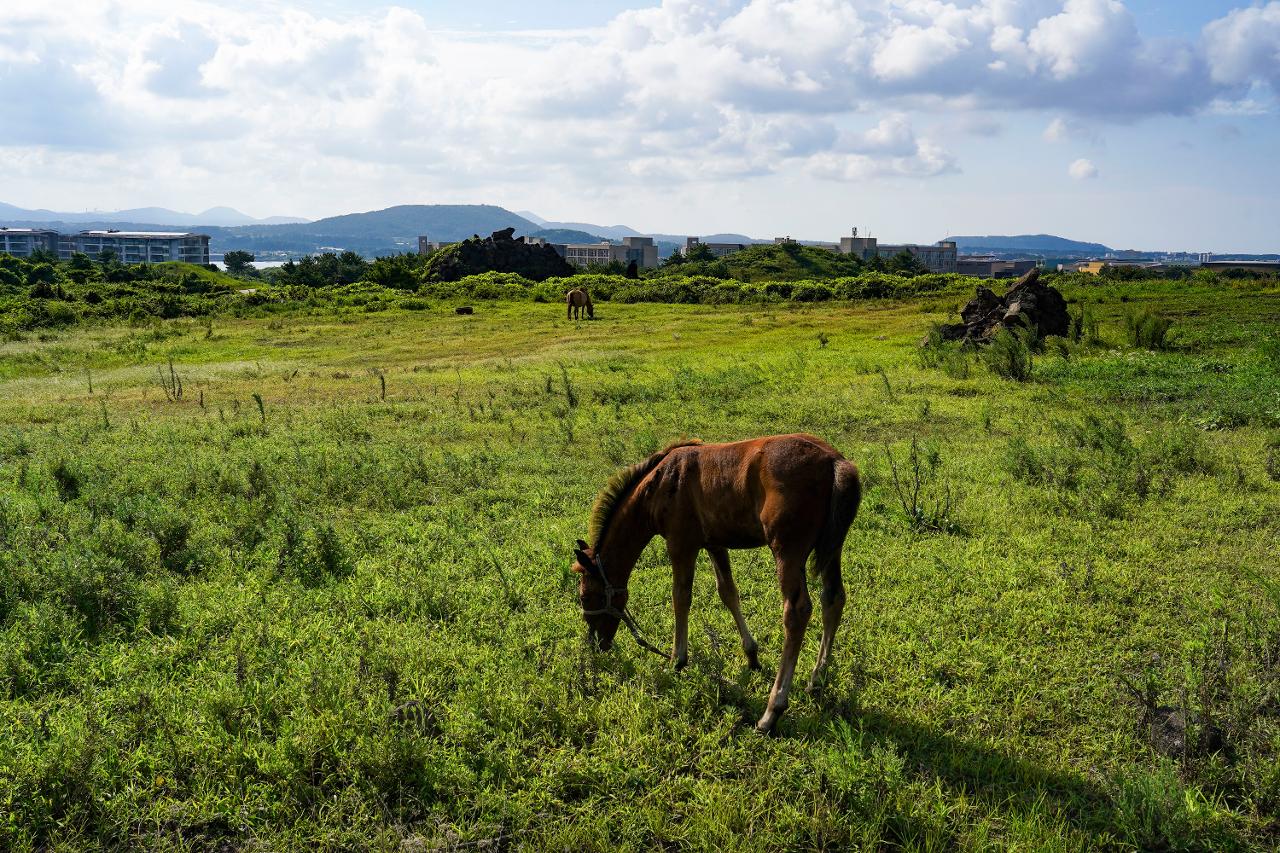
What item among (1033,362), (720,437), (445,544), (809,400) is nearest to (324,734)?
(445,544)

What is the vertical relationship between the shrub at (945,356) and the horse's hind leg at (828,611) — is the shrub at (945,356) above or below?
above

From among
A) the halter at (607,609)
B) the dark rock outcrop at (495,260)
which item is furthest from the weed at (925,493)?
the dark rock outcrop at (495,260)

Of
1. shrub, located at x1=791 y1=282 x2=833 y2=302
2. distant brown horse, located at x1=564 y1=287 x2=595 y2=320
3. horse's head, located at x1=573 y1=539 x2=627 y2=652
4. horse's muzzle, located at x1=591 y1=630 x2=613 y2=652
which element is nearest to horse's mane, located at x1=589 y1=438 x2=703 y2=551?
horse's head, located at x1=573 y1=539 x2=627 y2=652

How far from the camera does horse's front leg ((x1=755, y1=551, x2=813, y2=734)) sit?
522cm

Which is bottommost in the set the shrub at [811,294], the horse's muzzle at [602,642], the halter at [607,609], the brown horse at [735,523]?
the horse's muzzle at [602,642]

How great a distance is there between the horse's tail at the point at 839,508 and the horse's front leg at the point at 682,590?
0.99 m

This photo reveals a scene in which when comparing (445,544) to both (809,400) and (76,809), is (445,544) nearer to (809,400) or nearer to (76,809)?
(76,809)

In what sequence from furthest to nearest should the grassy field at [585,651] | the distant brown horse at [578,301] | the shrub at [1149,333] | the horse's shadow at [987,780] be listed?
the distant brown horse at [578,301] < the shrub at [1149,333] < the grassy field at [585,651] < the horse's shadow at [987,780]

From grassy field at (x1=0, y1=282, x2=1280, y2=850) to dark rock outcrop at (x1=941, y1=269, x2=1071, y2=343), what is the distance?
8205 mm

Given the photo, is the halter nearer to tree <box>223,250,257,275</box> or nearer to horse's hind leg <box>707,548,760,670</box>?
horse's hind leg <box>707,548,760,670</box>

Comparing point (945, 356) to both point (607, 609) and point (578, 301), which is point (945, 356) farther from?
point (578, 301)

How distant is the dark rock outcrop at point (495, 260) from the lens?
7712 cm

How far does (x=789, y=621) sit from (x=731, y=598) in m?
0.90

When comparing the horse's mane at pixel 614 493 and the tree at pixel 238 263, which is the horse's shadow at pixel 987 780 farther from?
the tree at pixel 238 263
